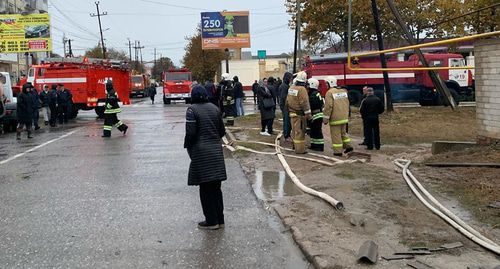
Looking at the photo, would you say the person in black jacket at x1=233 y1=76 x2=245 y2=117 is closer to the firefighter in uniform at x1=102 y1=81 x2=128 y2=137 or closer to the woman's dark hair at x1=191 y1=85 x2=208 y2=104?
the firefighter in uniform at x1=102 y1=81 x2=128 y2=137

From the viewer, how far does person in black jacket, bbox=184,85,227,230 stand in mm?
6508

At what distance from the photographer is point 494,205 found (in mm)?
6996

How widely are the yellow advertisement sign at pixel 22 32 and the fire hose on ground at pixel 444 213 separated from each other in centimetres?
3872

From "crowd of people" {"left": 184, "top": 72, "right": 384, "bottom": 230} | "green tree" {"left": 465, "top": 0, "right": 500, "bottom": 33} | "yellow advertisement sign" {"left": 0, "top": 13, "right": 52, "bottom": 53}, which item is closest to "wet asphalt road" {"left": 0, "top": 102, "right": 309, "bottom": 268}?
"crowd of people" {"left": 184, "top": 72, "right": 384, "bottom": 230}

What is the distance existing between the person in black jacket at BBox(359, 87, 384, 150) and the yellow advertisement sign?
3532 cm

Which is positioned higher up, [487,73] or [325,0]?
[325,0]

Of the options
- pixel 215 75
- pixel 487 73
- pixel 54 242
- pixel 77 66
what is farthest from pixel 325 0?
pixel 215 75

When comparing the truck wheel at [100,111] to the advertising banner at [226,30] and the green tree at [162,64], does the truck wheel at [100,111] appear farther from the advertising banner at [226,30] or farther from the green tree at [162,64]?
the green tree at [162,64]

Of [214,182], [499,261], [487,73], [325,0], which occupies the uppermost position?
[325,0]

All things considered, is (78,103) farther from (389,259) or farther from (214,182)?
(389,259)

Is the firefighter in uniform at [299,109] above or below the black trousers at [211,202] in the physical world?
above

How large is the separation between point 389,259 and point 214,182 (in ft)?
7.58

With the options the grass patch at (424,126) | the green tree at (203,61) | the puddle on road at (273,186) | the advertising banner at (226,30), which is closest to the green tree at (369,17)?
the advertising banner at (226,30)

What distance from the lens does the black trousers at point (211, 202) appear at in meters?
6.60
